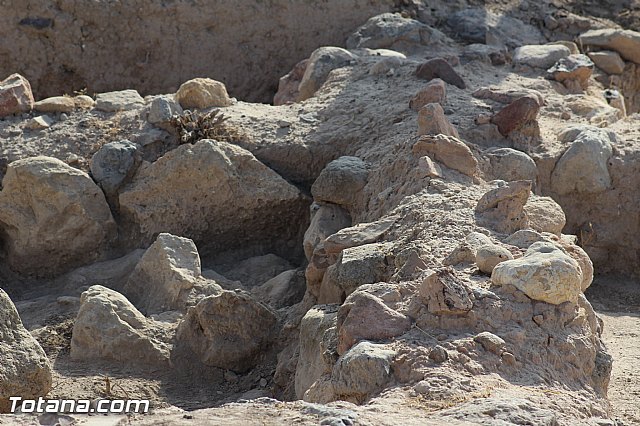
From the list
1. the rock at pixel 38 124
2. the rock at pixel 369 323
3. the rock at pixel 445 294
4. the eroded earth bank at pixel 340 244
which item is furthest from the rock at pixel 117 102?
the rock at pixel 445 294

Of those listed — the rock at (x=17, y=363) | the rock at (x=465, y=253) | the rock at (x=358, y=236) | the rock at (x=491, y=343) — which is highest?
the rock at (x=465, y=253)

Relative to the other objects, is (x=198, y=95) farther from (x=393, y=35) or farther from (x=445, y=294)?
(x=445, y=294)

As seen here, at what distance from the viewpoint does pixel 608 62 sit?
28.6 ft

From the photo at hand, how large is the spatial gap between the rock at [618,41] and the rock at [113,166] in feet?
13.8

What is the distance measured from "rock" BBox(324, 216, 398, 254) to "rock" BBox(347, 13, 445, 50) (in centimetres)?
338

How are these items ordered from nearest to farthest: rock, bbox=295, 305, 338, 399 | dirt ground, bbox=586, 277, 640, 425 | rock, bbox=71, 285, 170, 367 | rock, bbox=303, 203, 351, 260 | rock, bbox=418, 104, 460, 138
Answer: rock, bbox=295, 305, 338, 399 < dirt ground, bbox=586, 277, 640, 425 < rock, bbox=71, 285, 170, 367 < rock, bbox=303, 203, 351, 260 < rock, bbox=418, 104, 460, 138

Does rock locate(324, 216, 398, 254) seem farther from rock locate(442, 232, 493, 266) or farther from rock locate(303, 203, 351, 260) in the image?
rock locate(442, 232, 493, 266)

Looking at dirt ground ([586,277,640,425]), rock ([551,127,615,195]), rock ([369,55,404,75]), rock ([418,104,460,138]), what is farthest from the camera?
rock ([369,55,404,75])

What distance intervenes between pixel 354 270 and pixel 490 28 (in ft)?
15.0

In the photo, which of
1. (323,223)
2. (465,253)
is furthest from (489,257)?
(323,223)

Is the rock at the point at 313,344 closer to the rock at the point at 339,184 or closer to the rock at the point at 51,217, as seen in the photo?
the rock at the point at 339,184

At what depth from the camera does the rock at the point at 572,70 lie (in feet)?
25.8

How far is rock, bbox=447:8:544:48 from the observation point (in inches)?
346

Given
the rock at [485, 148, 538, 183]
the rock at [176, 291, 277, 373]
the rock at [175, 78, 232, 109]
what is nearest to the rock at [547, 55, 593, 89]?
the rock at [485, 148, 538, 183]
